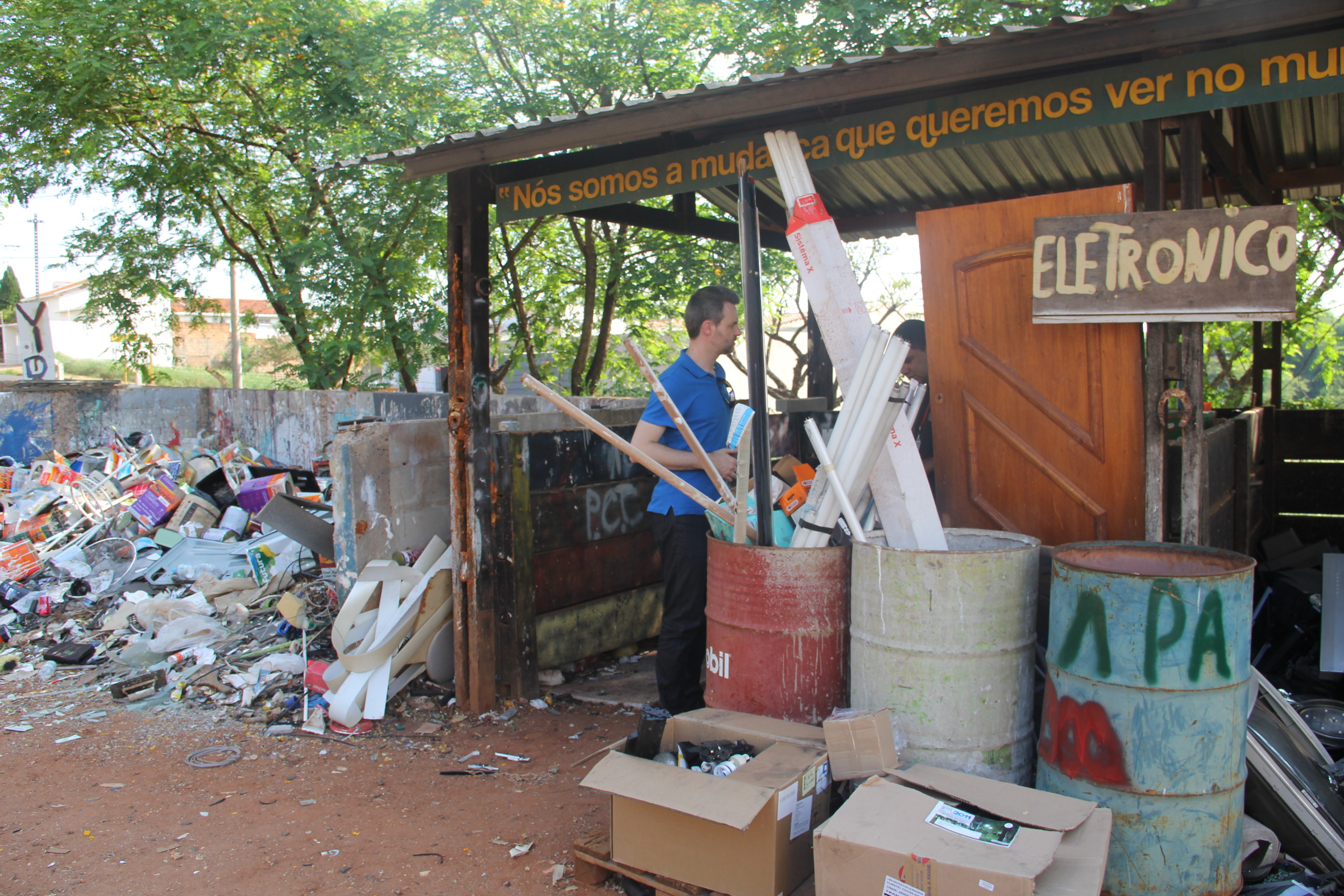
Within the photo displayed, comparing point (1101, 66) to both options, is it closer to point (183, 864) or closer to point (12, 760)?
point (183, 864)

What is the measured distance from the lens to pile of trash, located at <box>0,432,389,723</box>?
5.39m

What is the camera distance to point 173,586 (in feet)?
23.6

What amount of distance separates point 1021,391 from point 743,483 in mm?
1386

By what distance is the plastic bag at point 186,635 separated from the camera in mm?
5863

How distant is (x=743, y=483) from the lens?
11.1 ft

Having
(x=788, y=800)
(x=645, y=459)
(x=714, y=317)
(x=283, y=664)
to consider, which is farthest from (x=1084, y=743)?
(x=283, y=664)

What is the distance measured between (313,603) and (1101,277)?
519 cm

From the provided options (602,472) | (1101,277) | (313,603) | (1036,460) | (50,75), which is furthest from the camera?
(50,75)

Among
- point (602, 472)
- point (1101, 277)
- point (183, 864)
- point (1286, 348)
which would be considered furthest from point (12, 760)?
point (1286, 348)

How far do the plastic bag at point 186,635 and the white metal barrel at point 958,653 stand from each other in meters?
4.64

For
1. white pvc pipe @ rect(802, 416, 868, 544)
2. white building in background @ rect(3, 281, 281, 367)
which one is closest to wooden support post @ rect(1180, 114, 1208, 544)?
white pvc pipe @ rect(802, 416, 868, 544)

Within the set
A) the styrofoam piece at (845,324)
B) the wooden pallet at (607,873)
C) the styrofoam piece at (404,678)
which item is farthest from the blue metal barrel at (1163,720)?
the styrofoam piece at (404,678)

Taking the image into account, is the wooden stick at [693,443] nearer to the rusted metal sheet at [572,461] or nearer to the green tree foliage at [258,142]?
the rusted metal sheet at [572,461]

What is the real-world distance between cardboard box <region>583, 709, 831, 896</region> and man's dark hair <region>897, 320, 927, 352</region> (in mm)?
2374
